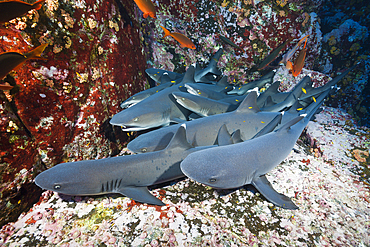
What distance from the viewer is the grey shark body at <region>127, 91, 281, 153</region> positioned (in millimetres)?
2539

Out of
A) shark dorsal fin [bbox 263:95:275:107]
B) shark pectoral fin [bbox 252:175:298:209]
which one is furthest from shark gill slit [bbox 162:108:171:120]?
shark dorsal fin [bbox 263:95:275:107]

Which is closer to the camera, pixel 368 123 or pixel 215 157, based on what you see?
pixel 215 157

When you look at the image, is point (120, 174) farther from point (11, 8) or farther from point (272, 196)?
point (272, 196)

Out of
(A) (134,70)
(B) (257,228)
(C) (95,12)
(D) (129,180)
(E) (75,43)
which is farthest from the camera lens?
(A) (134,70)

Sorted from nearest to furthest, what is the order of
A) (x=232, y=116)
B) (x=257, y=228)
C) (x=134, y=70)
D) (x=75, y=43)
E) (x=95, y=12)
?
(x=257, y=228)
(x=75, y=43)
(x=95, y=12)
(x=232, y=116)
(x=134, y=70)

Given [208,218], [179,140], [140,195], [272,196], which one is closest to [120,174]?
[140,195]

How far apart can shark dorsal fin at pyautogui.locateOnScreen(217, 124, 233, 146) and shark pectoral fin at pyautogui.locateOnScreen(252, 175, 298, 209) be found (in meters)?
0.62

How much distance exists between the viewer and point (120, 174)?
77.5 inches

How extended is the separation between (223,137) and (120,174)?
150cm

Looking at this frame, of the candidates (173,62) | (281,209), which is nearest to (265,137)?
(281,209)

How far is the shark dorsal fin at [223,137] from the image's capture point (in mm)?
2437

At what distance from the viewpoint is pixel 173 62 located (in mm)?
5469

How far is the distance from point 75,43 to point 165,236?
272cm

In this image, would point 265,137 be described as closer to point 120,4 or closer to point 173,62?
point 120,4
